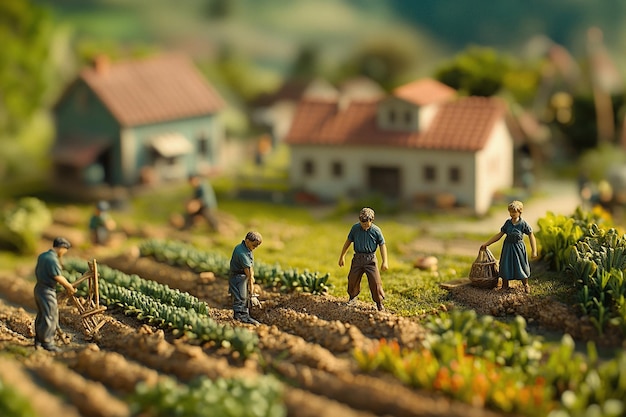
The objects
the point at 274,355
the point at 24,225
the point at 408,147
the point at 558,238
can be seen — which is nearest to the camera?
the point at 274,355

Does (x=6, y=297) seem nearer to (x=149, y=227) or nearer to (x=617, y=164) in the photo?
(x=149, y=227)

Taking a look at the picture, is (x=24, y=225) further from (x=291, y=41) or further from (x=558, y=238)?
(x=291, y=41)

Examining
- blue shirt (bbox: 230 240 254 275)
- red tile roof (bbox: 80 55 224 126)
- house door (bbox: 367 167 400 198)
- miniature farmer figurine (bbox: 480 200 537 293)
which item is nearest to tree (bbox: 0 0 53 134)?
red tile roof (bbox: 80 55 224 126)

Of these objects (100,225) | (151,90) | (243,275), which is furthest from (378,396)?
(151,90)

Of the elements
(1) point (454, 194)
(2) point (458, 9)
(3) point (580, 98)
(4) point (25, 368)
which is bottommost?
(4) point (25, 368)

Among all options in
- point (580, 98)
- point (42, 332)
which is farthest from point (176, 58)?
point (42, 332)

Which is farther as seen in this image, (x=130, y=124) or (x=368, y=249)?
(x=130, y=124)
